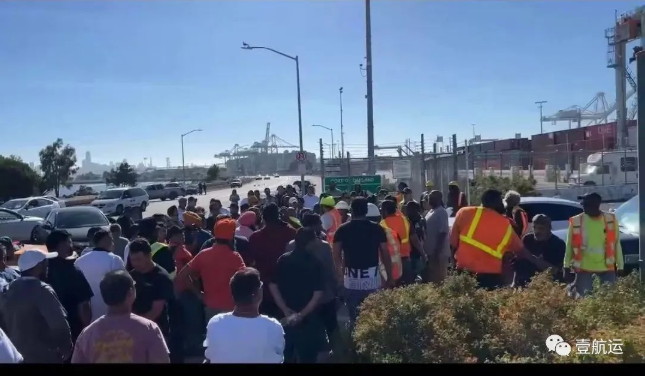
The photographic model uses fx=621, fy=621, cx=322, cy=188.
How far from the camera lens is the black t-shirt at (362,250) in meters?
6.18

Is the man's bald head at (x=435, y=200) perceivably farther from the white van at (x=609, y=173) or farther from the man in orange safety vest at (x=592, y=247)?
the white van at (x=609, y=173)

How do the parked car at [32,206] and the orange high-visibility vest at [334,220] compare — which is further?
the parked car at [32,206]

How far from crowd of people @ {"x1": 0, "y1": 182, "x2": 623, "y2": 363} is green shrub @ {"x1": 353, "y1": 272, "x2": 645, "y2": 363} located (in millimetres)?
647

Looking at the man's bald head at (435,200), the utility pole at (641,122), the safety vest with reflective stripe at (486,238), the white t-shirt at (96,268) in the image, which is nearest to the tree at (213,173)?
the man's bald head at (435,200)

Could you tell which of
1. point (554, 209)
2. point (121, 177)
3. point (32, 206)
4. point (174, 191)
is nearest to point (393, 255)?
point (554, 209)

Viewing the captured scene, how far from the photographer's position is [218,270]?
5715mm

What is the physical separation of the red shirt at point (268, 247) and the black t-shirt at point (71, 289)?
6.32 feet

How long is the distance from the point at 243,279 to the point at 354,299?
8.78 ft

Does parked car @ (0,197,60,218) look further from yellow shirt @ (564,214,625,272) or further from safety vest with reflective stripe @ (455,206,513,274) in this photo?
yellow shirt @ (564,214,625,272)

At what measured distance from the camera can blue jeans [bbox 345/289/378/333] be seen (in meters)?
6.29

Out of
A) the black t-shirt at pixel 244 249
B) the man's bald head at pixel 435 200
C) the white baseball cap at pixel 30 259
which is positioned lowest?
the black t-shirt at pixel 244 249

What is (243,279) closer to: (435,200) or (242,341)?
(242,341)

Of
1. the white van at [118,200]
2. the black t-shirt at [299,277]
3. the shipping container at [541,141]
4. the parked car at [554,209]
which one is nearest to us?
the black t-shirt at [299,277]

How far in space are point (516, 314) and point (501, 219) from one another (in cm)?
164
